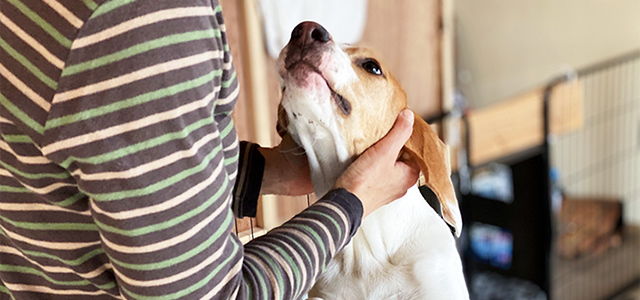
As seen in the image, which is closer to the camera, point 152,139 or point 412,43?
point 152,139

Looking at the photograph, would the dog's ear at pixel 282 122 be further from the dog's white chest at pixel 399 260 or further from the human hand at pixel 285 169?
the dog's white chest at pixel 399 260

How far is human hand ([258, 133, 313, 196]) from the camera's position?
1.03 metres

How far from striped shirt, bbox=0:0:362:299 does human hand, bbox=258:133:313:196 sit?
372 millimetres

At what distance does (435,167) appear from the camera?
941 millimetres

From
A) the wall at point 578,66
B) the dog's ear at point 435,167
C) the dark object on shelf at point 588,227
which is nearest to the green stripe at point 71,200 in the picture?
the dog's ear at point 435,167

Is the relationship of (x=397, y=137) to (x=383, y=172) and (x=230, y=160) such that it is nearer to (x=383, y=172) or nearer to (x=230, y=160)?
(x=383, y=172)

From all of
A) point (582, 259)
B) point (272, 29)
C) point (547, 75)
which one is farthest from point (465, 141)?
point (547, 75)

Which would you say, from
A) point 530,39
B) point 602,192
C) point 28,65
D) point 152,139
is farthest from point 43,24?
point 530,39

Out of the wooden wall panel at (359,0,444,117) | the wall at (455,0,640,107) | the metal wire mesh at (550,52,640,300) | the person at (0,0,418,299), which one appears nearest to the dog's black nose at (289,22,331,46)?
the person at (0,0,418,299)

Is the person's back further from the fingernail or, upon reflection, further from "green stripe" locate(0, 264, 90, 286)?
the fingernail

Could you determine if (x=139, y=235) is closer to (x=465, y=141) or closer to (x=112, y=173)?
(x=112, y=173)

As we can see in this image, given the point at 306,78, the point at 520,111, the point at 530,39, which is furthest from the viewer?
the point at 530,39

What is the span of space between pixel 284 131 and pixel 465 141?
1.33 meters

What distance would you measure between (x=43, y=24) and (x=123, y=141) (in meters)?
0.13
